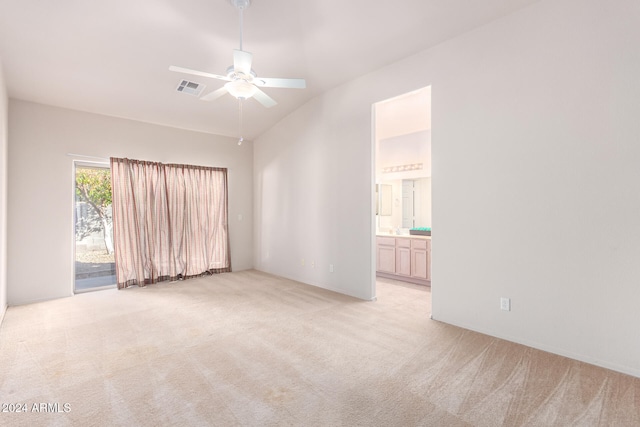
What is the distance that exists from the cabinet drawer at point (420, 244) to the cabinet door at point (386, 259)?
16.4 inches

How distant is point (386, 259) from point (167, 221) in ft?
13.4

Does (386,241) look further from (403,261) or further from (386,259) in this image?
(403,261)

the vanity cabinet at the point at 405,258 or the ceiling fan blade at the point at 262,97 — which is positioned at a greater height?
the ceiling fan blade at the point at 262,97

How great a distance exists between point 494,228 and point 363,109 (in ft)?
7.79

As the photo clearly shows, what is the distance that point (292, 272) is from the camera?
586 centimetres

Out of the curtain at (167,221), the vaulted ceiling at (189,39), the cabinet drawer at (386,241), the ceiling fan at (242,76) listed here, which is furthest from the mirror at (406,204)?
the ceiling fan at (242,76)

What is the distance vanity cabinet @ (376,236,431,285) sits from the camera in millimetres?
5277

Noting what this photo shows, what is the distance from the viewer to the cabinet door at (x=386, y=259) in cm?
575

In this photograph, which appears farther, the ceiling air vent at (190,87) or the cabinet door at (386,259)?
the cabinet door at (386,259)

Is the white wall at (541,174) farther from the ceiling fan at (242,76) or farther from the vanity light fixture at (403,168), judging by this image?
the vanity light fixture at (403,168)

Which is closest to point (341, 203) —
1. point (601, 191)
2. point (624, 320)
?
point (601, 191)

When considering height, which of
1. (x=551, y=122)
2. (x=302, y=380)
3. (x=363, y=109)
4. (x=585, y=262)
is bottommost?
(x=302, y=380)

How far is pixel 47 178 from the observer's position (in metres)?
4.63

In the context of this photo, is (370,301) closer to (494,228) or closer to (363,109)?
(494,228)
